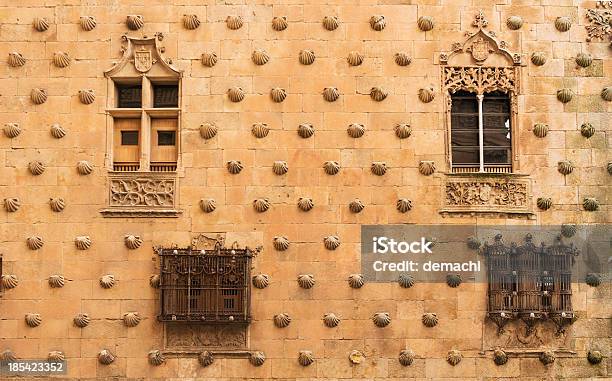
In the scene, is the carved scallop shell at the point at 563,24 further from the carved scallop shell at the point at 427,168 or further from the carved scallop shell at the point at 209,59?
the carved scallop shell at the point at 209,59

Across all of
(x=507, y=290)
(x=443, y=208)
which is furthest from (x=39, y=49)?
(x=507, y=290)

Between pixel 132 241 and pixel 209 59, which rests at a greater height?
pixel 209 59

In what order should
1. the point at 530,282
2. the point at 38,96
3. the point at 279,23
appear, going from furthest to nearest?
the point at 279,23, the point at 38,96, the point at 530,282

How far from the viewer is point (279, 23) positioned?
1476cm

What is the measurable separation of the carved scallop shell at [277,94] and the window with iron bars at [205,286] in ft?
8.23

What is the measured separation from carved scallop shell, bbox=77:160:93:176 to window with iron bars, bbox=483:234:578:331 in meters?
6.35

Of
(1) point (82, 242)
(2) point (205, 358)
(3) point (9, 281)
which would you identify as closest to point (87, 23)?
(1) point (82, 242)

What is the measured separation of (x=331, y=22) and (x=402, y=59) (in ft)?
4.25

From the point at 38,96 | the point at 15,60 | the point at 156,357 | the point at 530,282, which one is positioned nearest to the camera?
the point at 156,357

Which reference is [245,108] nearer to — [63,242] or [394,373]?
[63,242]

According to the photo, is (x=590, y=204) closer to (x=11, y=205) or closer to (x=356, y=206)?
(x=356, y=206)

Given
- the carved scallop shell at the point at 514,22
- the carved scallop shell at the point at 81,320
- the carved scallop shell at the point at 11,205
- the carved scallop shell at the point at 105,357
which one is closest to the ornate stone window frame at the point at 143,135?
the carved scallop shell at the point at 11,205

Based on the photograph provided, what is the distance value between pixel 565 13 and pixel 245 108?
546 cm

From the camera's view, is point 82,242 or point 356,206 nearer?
point 82,242
